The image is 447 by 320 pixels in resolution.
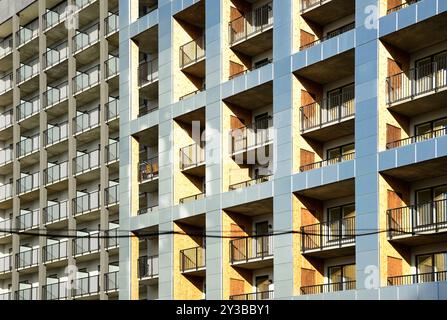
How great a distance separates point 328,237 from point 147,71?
56.5ft

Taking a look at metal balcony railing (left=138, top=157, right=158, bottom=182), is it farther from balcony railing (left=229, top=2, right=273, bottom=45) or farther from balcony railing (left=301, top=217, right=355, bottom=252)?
balcony railing (left=301, top=217, right=355, bottom=252)

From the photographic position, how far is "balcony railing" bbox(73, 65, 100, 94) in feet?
200

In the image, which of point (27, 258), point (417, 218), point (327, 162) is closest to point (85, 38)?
point (27, 258)

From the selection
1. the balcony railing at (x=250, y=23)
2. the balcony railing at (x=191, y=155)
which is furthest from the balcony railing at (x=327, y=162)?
the balcony railing at (x=250, y=23)

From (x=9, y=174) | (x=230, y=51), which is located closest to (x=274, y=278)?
(x=230, y=51)

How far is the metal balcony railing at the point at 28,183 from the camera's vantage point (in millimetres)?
64750

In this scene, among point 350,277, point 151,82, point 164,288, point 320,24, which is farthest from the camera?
point 151,82

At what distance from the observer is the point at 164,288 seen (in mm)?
49344

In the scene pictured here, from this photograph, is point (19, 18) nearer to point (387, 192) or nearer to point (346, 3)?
point (346, 3)

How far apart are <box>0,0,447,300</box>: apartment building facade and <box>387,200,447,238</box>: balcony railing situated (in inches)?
3.3

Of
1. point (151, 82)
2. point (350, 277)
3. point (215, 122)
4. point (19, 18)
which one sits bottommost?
point (350, 277)

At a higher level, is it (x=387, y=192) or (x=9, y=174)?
(x=9, y=174)

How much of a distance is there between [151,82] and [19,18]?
1952cm

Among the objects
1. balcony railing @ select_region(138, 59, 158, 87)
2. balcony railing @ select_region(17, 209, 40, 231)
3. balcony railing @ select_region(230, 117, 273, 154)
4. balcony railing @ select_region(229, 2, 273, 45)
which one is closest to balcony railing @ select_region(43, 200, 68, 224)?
balcony railing @ select_region(17, 209, 40, 231)
